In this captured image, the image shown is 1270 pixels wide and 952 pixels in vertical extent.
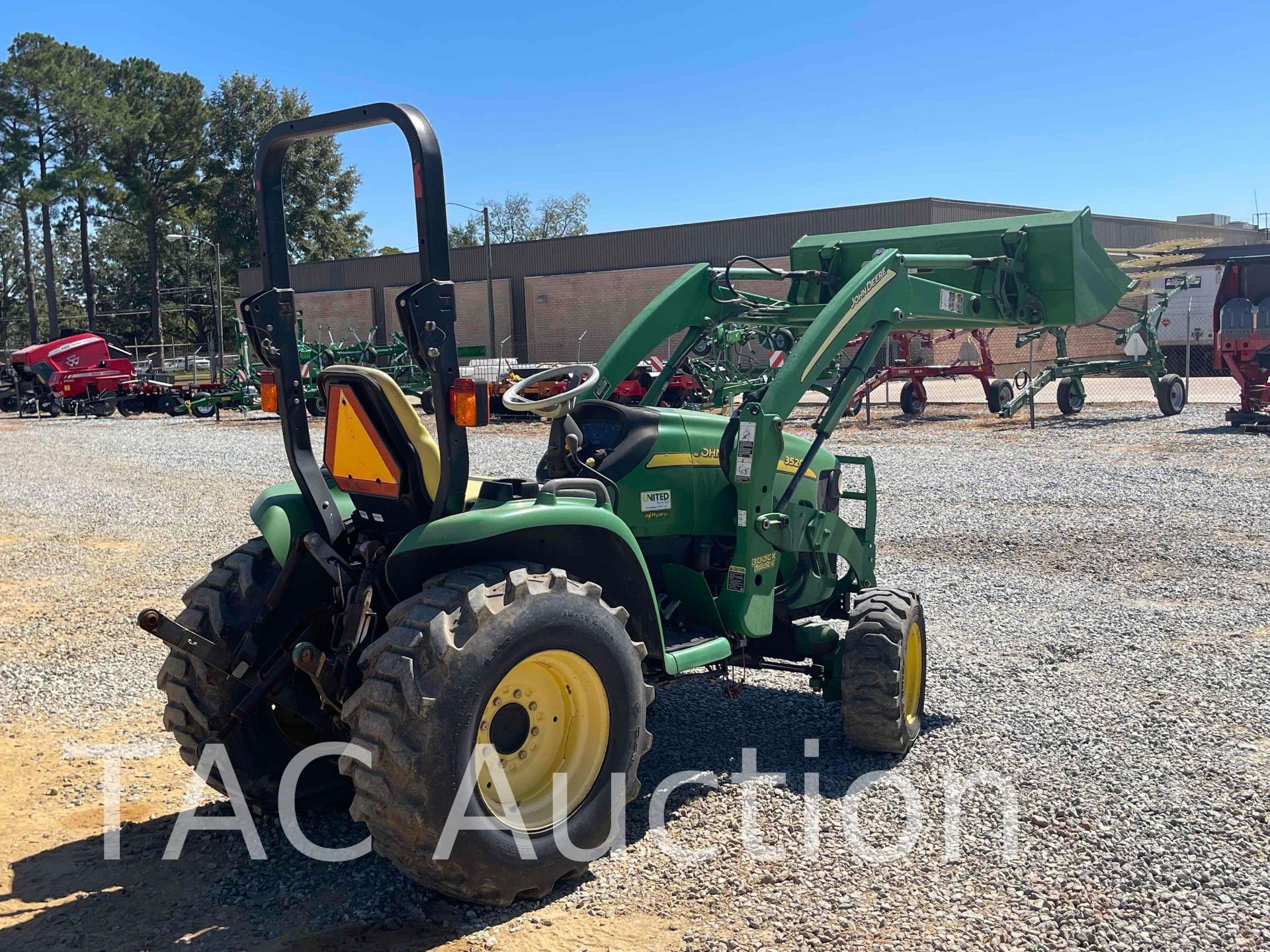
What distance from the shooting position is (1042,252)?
6.71m

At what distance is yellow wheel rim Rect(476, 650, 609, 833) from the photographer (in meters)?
3.74

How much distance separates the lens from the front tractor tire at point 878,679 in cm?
506

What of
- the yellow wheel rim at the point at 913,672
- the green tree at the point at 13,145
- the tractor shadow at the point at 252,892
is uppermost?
the green tree at the point at 13,145

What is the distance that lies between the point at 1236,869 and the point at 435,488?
3095 mm

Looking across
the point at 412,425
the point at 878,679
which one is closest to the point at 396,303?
the point at 412,425

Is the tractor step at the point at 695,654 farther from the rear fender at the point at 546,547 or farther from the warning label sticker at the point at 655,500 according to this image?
the warning label sticker at the point at 655,500

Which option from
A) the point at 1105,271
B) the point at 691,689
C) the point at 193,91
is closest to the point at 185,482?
the point at 691,689

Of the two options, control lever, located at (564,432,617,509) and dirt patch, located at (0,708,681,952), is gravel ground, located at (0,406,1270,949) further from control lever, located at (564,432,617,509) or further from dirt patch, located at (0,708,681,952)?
control lever, located at (564,432,617,509)

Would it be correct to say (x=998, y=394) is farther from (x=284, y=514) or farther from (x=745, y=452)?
(x=284, y=514)

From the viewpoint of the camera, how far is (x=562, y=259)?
49.3m

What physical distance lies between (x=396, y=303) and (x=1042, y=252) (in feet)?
14.4

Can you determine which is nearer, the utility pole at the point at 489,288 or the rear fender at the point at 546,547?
the rear fender at the point at 546,547

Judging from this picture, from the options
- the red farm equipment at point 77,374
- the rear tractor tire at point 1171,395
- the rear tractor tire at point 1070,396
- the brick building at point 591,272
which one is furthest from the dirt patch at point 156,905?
the brick building at point 591,272

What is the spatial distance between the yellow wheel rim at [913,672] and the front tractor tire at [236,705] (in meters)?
2.59
